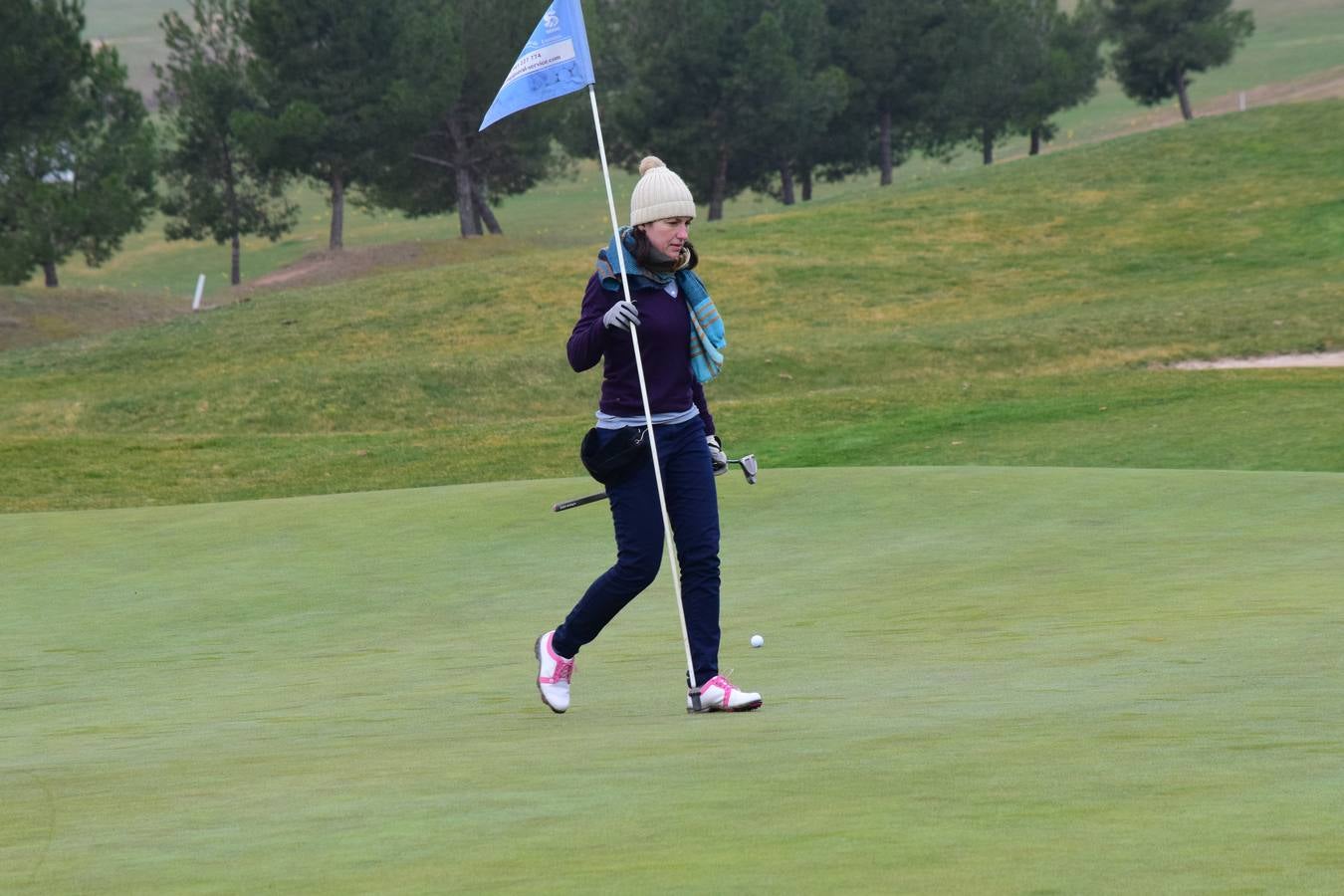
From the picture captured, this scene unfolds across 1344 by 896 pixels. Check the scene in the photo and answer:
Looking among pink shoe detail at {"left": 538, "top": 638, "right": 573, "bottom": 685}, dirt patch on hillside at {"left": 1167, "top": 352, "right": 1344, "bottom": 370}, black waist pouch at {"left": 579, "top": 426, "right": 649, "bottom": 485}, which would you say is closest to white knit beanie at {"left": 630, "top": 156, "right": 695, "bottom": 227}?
black waist pouch at {"left": 579, "top": 426, "right": 649, "bottom": 485}

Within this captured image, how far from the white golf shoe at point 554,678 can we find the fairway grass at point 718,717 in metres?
0.07

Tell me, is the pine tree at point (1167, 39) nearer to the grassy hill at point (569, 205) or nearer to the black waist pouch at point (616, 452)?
the grassy hill at point (569, 205)

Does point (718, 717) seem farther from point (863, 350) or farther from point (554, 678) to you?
point (863, 350)

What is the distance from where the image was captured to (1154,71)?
69.9 meters

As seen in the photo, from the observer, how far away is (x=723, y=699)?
654cm

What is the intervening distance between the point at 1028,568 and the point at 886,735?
492cm

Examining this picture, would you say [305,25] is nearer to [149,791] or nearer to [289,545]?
[289,545]

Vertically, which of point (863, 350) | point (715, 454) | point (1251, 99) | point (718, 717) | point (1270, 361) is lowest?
point (1270, 361)

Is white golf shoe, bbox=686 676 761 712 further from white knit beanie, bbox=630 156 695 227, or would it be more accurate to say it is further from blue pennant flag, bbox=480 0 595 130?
blue pennant flag, bbox=480 0 595 130

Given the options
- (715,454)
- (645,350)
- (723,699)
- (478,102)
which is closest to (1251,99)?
(478,102)

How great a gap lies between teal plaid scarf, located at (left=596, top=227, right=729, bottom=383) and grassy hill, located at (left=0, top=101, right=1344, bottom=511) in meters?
11.0

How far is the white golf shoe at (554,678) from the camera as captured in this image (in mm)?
6805

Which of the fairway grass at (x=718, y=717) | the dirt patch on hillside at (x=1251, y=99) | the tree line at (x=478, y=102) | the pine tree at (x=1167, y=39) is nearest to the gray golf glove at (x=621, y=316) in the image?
the fairway grass at (x=718, y=717)

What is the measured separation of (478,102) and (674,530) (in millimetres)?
56851
